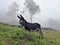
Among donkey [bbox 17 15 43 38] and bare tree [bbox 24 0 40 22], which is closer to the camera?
donkey [bbox 17 15 43 38]

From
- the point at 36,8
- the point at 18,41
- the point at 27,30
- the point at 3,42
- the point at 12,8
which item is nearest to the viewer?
the point at 3,42

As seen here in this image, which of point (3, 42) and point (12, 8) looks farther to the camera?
point (12, 8)

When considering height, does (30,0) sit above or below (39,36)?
above

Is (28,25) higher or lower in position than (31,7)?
lower

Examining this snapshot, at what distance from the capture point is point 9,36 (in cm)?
2353

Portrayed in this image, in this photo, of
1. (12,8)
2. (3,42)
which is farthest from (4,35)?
(12,8)

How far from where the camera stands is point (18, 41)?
75.3 feet

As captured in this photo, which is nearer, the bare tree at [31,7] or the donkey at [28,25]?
the donkey at [28,25]

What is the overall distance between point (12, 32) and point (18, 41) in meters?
2.57

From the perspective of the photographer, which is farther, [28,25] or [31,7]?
[31,7]

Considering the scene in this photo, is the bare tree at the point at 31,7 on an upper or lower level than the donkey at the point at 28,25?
upper

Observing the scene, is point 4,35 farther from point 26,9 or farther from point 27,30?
point 26,9

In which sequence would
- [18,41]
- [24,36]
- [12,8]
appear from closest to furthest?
[18,41] < [24,36] < [12,8]

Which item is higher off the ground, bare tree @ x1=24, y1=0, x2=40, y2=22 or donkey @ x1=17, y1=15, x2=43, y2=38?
bare tree @ x1=24, y1=0, x2=40, y2=22
